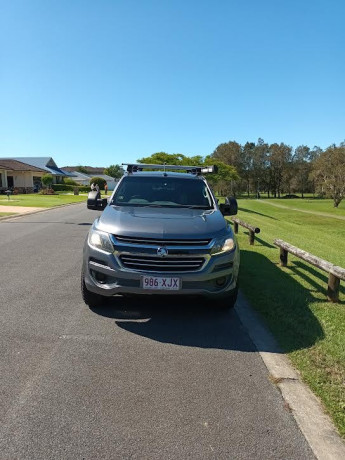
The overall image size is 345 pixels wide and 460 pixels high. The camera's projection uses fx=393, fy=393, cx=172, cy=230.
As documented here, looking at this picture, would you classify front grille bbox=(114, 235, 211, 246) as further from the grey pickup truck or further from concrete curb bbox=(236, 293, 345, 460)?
Answer: concrete curb bbox=(236, 293, 345, 460)

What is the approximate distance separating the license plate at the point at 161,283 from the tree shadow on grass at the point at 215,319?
307mm

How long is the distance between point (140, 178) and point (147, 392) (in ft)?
13.3

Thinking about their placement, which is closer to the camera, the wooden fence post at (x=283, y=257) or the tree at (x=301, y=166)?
the wooden fence post at (x=283, y=257)

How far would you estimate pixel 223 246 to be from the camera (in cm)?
472

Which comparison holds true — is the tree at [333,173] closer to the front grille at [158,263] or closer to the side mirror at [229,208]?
the side mirror at [229,208]

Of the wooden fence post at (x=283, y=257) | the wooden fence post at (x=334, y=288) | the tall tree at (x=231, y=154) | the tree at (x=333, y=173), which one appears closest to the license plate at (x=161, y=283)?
the wooden fence post at (x=334, y=288)

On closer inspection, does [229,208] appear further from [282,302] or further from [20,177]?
[20,177]

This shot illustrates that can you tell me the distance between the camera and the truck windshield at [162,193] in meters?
6.10

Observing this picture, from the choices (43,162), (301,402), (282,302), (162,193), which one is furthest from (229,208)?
(43,162)

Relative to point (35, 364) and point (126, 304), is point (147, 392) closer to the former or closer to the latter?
point (35, 364)

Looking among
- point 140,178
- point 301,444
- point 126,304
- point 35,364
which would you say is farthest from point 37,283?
point 301,444

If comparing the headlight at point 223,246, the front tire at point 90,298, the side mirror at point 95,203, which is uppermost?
the side mirror at point 95,203

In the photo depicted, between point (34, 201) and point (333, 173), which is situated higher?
point (333, 173)

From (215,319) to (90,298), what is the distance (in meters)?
1.65
